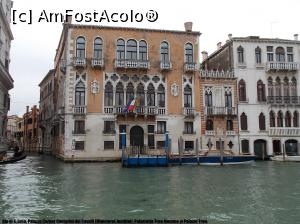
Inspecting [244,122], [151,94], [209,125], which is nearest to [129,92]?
[151,94]

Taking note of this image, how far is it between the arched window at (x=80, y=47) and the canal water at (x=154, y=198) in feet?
41.9

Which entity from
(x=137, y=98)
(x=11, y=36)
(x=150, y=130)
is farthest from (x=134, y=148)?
(x=11, y=36)

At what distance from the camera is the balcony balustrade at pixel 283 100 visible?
28.1 m

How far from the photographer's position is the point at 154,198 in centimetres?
1043

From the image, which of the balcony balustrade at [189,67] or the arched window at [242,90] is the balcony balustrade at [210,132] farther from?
the balcony balustrade at [189,67]

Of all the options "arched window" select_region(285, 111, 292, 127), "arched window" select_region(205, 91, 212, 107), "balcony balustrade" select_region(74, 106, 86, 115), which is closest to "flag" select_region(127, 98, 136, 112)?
"balcony balustrade" select_region(74, 106, 86, 115)

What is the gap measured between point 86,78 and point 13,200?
16312 mm

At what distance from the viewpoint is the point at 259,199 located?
10305 mm

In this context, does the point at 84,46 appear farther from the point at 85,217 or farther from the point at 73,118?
the point at 85,217

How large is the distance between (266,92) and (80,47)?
1524cm

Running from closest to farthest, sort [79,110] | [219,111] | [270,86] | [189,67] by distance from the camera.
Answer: [79,110] → [189,67] → [219,111] → [270,86]

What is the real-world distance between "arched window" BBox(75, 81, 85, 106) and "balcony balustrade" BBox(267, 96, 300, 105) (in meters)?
14.7

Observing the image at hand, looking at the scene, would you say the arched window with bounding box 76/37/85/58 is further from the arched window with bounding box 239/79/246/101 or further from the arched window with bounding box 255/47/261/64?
the arched window with bounding box 255/47/261/64

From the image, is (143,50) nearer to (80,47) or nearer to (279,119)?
(80,47)
